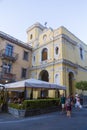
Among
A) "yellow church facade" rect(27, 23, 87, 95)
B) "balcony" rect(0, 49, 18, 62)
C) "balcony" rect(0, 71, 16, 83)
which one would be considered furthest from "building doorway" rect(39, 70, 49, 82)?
"balcony" rect(0, 49, 18, 62)

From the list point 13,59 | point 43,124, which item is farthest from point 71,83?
point 43,124

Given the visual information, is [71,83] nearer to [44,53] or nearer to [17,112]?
[44,53]

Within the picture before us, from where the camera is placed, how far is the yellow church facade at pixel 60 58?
2178cm

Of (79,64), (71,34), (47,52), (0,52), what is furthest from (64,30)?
(0,52)

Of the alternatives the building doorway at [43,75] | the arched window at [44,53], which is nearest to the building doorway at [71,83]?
the building doorway at [43,75]

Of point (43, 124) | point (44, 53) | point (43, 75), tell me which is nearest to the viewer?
point (43, 124)

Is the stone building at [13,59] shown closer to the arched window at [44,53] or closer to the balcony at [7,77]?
the balcony at [7,77]

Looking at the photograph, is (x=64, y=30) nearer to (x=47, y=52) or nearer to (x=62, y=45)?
(x=62, y=45)

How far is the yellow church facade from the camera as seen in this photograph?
21781 mm

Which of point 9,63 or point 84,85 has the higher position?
point 9,63

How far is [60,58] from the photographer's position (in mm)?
21781

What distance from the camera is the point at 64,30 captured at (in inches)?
929

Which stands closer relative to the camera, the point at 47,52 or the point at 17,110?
the point at 17,110

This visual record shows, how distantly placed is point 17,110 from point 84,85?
447 inches
